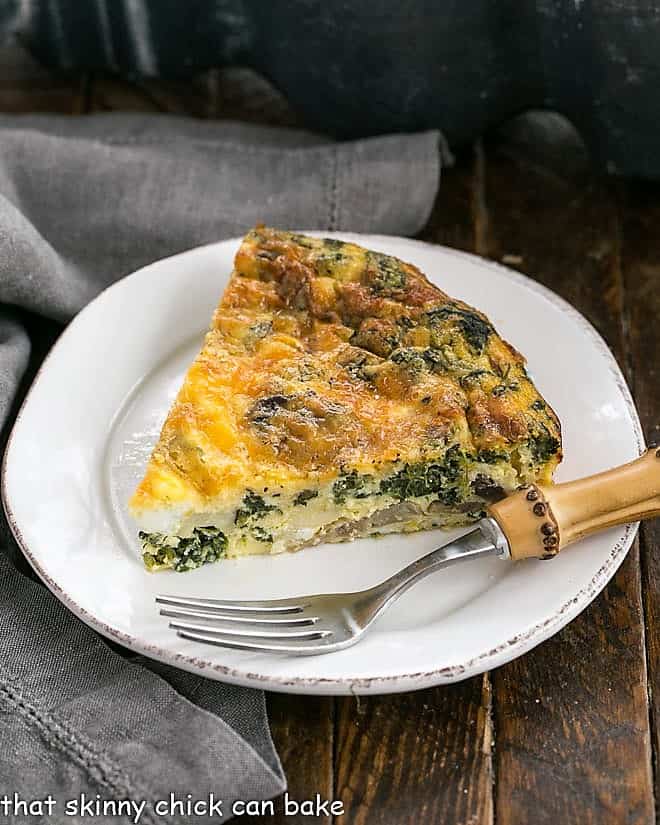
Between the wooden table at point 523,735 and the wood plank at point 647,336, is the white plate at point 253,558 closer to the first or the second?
the wooden table at point 523,735

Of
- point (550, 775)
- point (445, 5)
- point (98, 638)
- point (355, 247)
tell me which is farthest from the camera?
point (445, 5)

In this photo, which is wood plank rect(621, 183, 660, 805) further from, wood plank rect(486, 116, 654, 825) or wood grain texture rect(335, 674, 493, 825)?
wood grain texture rect(335, 674, 493, 825)

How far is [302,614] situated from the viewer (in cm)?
284

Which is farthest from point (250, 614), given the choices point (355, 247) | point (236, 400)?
point (355, 247)

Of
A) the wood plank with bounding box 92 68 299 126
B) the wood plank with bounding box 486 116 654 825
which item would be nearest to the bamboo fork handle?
the wood plank with bounding box 486 116 654 825

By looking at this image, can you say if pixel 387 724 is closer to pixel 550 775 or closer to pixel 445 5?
pixel 550 775

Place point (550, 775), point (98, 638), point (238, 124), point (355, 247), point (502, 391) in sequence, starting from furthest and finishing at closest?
A: point (238, 124) → point (355, 247) → point (502, 391) → point (98, 638) → point (550, 775)

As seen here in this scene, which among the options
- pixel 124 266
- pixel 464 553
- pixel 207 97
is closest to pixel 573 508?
pixel 464 553

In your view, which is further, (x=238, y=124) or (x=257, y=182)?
(x=238, y=124)

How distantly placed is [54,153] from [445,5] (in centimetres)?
157

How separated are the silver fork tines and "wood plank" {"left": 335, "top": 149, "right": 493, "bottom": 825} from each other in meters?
0.24

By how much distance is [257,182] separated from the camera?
14.4 feet

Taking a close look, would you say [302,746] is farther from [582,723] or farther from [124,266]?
[124,266]

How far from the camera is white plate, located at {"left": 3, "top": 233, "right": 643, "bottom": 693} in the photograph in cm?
274
